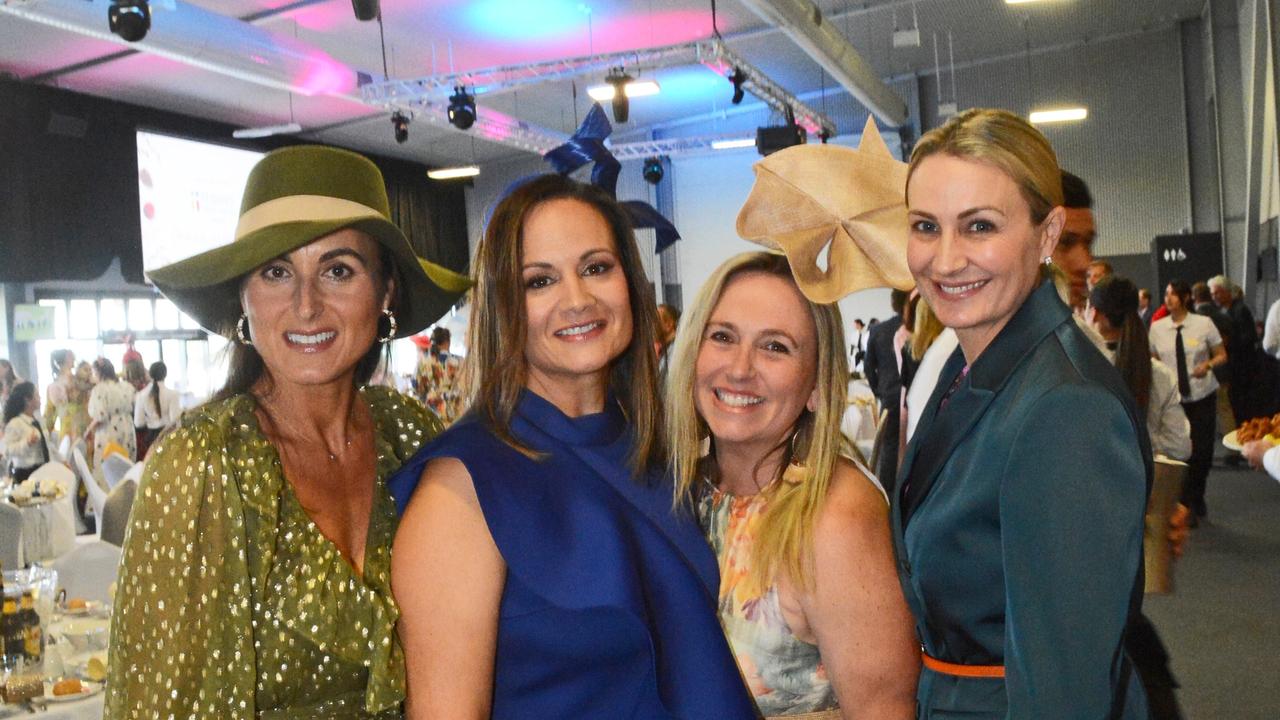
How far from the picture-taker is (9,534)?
191 inches

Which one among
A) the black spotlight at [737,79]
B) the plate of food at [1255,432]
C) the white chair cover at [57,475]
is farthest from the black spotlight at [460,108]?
the plate of food at [1255,432]

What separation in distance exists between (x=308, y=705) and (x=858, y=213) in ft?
4.15

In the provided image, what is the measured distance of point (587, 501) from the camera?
1641 millimetres

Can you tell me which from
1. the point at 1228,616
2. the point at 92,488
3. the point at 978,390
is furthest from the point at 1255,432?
the point at 92,488

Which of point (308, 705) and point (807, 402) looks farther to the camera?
point (807, 402)

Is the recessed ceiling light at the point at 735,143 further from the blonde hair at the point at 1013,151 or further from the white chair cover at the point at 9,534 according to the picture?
the blonde hair at the point at 1013,151

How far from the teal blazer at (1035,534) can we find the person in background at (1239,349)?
9.20m

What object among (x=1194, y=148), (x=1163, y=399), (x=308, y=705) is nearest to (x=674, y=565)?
(x=308, y=705)

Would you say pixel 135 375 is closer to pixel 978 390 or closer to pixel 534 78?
pixel 534 78

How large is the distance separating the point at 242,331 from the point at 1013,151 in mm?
1338

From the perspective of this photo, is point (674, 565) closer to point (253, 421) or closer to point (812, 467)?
point (812, 467)

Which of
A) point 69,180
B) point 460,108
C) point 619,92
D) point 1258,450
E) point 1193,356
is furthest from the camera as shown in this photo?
point 69,180

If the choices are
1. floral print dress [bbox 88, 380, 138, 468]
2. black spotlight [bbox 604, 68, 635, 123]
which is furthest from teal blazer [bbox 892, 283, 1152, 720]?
black spotlight [bbox 604, 68, 635, 123]

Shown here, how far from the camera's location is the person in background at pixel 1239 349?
9.82 meters
